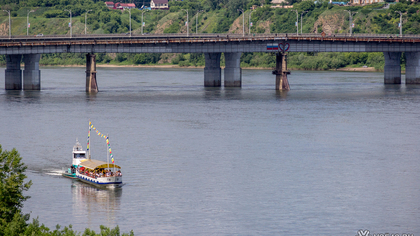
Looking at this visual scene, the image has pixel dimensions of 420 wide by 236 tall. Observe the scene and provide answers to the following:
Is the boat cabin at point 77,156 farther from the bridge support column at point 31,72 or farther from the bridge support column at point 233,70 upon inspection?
the bridge support column at point 233,70

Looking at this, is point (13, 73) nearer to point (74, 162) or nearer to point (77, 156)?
point (77, 156)

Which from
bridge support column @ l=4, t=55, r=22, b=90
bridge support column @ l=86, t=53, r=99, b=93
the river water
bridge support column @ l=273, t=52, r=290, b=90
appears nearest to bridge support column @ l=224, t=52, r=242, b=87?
bridge support column @ l=273, t=52, r=290, b=90

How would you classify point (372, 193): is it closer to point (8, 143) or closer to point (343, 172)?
point (343, 172)

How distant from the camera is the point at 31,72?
143625 mm

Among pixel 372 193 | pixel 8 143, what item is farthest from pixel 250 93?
pixel 372 193

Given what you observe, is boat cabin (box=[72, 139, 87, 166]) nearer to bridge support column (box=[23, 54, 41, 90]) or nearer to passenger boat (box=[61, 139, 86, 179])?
passenger boat (box=[61, 139, 86, 179])

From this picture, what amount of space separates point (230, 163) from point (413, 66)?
11896cm

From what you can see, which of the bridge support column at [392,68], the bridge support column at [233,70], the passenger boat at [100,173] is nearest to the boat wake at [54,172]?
the passenger boat at [100,173]

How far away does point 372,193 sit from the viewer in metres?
52.6

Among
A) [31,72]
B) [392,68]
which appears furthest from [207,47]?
[392,68]

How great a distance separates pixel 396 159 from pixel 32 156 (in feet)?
121

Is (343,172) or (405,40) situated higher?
(405,40)

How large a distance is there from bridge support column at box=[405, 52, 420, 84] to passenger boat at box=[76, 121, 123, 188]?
127 meters

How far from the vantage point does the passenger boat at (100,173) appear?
54688mm
